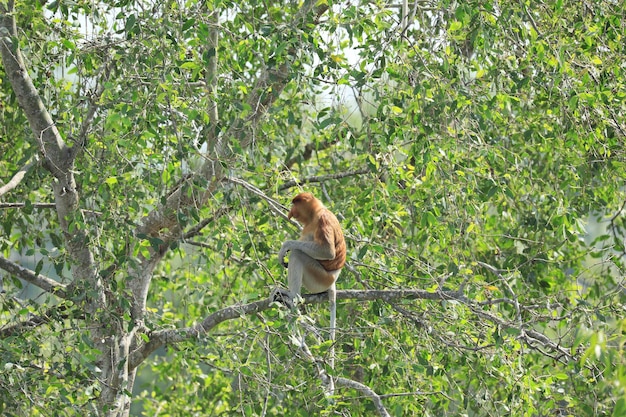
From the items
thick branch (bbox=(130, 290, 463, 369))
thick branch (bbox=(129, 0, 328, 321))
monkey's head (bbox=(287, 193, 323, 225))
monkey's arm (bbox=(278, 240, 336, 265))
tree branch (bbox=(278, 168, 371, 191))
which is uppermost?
thick branch (bbox=(129, 0, 328, 321))

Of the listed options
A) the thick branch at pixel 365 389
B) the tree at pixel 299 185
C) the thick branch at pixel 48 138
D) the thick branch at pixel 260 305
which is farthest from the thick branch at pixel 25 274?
the thick branch at pixel 365 389

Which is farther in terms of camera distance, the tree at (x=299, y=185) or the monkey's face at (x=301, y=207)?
the monkey's face at (x=301, y=207)

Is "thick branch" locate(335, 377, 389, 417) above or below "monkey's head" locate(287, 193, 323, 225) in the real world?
below

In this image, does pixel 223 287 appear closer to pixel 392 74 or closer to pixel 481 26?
pixel 392 74

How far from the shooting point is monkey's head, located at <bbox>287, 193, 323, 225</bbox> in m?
5.74

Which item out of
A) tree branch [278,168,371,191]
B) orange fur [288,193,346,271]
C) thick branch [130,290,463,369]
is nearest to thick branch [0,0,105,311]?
thick branch [130,290,463,369]

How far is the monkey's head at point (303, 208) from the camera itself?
5738 millimetres

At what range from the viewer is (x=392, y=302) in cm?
535

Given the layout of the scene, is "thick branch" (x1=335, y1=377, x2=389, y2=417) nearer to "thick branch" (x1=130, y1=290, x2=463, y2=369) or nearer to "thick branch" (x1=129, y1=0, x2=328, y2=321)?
"thick branch" (x1=130, y1=290, x2=463, y2=369)

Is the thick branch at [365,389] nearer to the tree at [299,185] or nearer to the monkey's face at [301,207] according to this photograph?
the tree at [299,185]

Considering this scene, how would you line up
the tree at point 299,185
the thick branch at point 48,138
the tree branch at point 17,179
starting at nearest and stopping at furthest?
the tree at point 299,185 → the tree branch at point 17,179 → the thick branch at point 48,138

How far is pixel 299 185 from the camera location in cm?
593

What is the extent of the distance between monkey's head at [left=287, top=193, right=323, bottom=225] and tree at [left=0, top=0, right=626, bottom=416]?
0.51 feet

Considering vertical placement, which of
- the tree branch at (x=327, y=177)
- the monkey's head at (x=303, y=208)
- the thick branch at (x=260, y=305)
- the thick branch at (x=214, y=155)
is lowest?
the thick branch at (x=260, y=305)
